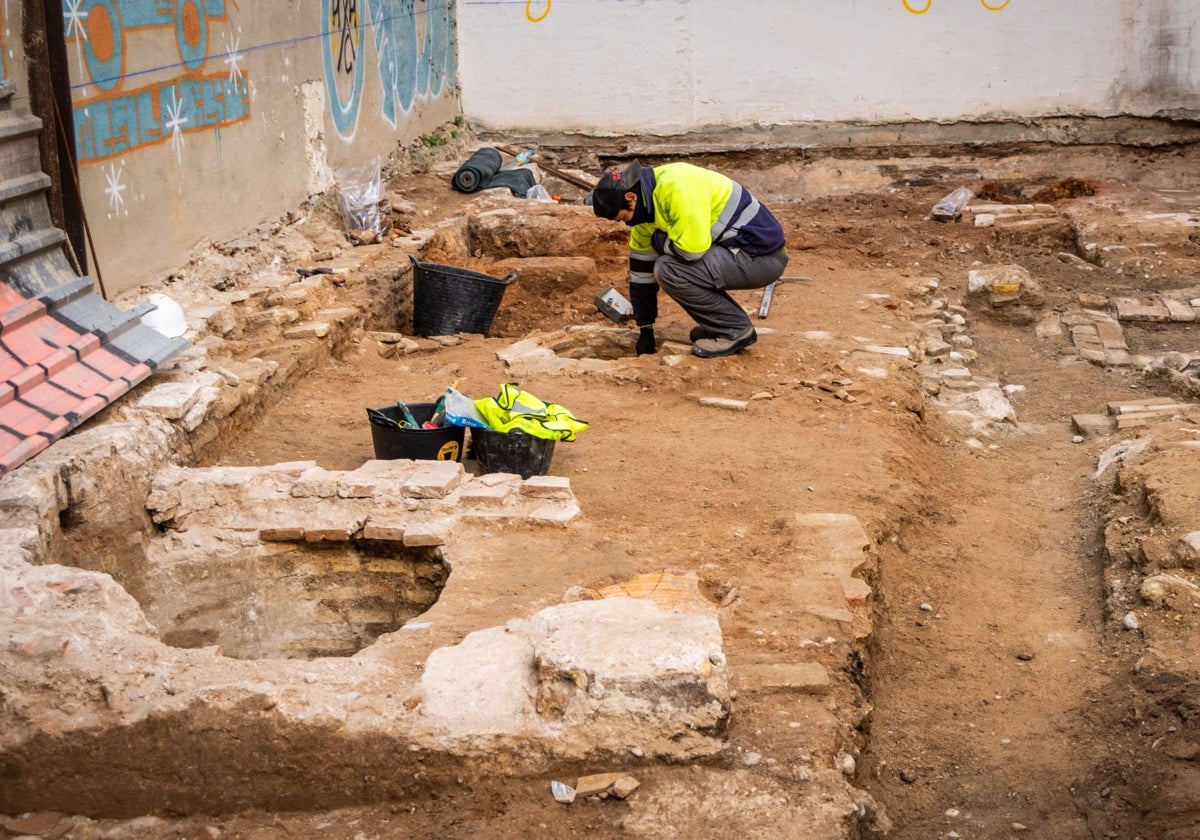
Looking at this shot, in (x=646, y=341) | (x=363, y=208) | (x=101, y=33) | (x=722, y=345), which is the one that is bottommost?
(x=646, y=341)

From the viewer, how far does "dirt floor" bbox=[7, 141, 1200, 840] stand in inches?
129

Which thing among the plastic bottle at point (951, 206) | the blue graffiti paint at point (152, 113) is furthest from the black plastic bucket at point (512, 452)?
the plastic bottle at point (951, 206)

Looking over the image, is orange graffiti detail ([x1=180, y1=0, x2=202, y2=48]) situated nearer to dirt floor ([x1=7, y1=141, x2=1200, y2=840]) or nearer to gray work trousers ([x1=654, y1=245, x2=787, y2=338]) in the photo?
dirt floor ([x1=7, y1=141, x2=1200, y2=840])

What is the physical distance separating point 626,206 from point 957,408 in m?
2.36

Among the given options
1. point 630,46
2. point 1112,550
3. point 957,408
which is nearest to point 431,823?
point 1112,550

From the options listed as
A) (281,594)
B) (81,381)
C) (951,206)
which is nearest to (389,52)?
(951,206)

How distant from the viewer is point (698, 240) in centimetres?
669

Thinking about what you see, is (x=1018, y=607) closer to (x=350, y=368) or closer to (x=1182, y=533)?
(x=1182, y=533)

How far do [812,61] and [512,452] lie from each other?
9.77 metres

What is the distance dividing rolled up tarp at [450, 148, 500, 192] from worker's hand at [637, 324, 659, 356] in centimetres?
462

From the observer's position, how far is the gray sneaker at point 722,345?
23.0ft

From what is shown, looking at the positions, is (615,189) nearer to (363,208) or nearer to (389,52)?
(363,208)

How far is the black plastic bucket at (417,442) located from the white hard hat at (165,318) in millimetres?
1445

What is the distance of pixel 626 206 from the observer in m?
6.73
